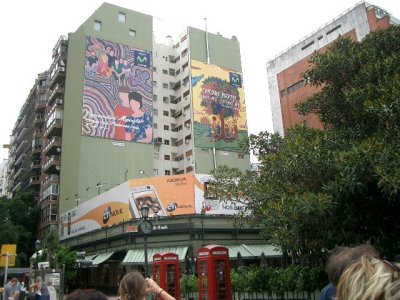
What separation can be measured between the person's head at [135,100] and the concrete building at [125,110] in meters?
0.14

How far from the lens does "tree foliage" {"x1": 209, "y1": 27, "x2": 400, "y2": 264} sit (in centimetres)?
912

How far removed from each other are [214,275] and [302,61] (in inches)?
1383

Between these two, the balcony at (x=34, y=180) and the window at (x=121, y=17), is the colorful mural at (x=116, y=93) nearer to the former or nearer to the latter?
the window at (x=121, y=17)

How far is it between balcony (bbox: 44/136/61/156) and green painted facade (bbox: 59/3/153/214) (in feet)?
4.71

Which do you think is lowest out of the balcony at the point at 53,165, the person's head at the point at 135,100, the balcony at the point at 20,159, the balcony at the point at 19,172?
the balcony at the point at 53,165

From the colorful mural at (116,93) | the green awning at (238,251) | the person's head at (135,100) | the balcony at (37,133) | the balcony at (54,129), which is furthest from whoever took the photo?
the balcony at (37,133)

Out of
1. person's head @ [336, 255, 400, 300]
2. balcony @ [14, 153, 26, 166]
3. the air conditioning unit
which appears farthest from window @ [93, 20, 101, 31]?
person's head @ [336, 255, 400, 300]

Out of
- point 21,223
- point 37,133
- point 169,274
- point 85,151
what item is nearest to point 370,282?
point 169,274

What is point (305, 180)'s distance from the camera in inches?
432

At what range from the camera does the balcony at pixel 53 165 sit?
5250 centimetres

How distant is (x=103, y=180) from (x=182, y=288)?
35.9m

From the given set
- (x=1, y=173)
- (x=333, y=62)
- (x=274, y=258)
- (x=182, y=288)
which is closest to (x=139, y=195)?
(x=274, y=258)

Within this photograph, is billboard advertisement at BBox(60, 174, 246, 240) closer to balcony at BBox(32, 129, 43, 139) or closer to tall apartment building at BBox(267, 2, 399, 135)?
tall apartment building at BBox(267, 2, 399, 135)

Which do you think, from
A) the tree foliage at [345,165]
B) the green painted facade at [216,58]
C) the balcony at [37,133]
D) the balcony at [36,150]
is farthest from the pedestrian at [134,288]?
the balcony at [37,133]
